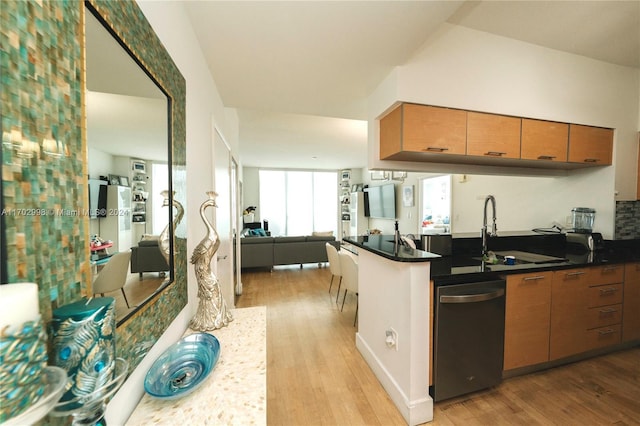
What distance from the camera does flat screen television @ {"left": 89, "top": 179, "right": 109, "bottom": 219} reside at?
0.55 metres

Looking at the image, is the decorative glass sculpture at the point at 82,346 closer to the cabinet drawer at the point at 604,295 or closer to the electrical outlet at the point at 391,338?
the electrical outlet at the point at 391,338

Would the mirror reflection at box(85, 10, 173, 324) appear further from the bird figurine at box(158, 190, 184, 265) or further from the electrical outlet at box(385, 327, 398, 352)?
the electrical outlet at box(385, 327, 398, 352)

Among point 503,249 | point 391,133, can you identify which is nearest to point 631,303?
point 503,249

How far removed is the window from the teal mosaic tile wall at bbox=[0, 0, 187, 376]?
7589 mm

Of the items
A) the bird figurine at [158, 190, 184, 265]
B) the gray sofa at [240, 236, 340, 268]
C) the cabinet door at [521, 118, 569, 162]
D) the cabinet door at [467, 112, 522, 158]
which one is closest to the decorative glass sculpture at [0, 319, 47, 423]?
the bird figurine at [158, 190, 184, 265]

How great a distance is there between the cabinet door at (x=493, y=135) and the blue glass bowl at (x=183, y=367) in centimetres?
221

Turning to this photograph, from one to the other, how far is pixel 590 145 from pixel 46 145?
3.65 meters

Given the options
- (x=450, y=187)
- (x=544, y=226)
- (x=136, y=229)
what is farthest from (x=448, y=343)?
(x=450, y=187)

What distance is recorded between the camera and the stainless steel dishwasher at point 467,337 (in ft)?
5.13

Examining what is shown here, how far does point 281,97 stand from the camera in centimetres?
236

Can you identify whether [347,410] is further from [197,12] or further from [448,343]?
[197,12]

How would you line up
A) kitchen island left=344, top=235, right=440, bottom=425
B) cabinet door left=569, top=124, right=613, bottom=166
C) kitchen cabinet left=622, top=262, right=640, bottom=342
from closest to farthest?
kitchen island left=344, top=235, right=440, bottom=425 < kitchen cabinet left=622, top=262, right=640, bottom=342 < cabinet door left=569, top=124, right=613, bottom=166

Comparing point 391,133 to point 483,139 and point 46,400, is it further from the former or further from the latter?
point 46,400

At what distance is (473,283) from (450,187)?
2847 millimetres
